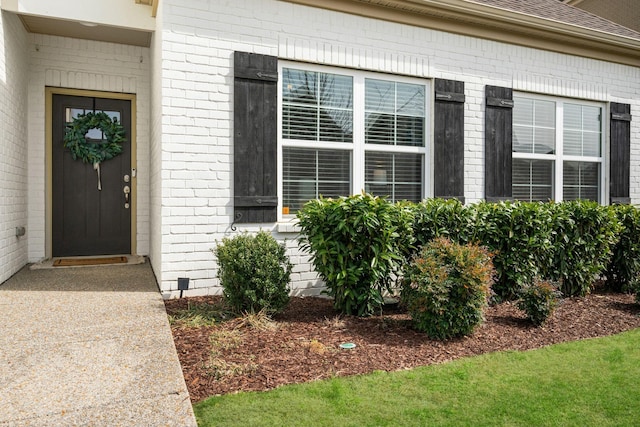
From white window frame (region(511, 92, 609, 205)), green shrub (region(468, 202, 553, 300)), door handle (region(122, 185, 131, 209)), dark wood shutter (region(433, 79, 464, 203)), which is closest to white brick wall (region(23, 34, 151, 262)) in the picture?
door handle (region(122, 185, 131, 209))

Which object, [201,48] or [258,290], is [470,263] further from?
[201,48]

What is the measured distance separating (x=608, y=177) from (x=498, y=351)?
469 cm

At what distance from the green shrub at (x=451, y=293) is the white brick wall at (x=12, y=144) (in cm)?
401

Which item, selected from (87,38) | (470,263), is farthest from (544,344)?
(87,38)

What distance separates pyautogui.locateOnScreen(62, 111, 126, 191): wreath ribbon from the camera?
5.80m

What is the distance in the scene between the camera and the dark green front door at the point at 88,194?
5816 millimetres

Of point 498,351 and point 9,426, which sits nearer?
point 9,426

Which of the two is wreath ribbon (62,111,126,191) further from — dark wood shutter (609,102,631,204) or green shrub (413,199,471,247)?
dark wood shutter (609,102,631,204)

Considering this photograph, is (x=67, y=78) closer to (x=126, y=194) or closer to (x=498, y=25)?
(x=126, y=194)

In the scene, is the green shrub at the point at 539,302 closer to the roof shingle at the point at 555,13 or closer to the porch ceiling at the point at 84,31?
the roof shingle at the point at 555,13

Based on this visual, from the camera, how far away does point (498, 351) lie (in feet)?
11.0

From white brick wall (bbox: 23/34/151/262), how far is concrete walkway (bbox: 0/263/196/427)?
57.7 inches

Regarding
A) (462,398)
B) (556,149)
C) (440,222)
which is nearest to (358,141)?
(440,222)

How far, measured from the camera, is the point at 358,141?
525 centimetres
